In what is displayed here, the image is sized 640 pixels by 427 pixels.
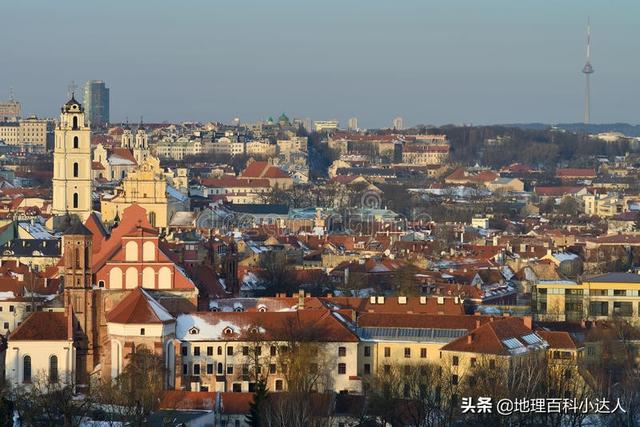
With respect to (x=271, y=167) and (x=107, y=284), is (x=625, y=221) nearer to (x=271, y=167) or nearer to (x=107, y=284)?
(x=271, y=167)

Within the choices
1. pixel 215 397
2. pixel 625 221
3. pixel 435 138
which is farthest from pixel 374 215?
pixel 435 138

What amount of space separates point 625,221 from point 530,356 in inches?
2234

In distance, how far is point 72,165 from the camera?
72000 mm

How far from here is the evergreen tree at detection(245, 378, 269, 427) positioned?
34.9 m

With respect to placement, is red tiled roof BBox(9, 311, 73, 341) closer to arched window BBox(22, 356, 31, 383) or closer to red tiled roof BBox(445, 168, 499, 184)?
arched window BBox(22, 356, 31, 383)

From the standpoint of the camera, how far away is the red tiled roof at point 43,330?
133ft

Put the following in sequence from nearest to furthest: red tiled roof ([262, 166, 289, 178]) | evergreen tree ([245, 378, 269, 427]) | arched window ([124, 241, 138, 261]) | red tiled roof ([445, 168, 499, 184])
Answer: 1. evergreen tree ([245, 378, 269, 427])
2. arched window ([124, 241, 138, 261])
3. red tiled roof ([262, 166, 289, 178])
4. red tiled roof ([445, 168, 499, 184])

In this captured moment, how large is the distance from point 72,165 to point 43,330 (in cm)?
3169

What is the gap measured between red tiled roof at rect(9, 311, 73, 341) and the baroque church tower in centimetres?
3056

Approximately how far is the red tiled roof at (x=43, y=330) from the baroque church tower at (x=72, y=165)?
30.6 metres

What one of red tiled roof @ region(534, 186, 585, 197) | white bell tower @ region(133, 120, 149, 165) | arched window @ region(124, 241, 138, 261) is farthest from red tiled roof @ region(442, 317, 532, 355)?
red tiled roof @ region(534, 186, 585, 197)

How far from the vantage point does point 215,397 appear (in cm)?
3706

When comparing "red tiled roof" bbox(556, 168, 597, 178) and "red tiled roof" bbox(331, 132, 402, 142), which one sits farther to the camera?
"red tiled roof" bbox(331, 132, 402, 142)

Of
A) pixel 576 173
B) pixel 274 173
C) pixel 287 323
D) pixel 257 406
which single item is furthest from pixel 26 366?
pixel 576 173
